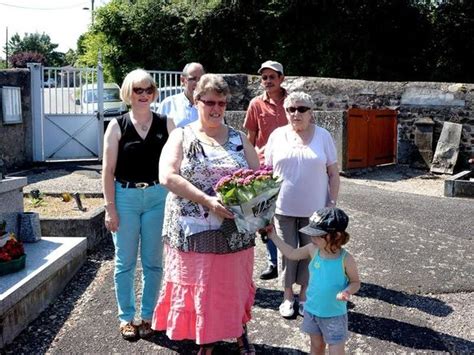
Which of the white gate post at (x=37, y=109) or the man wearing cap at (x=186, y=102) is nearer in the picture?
Result: the man wearing cap at (x=186, y=102)

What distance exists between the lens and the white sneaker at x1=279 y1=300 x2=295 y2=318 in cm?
404

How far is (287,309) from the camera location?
4.05 m

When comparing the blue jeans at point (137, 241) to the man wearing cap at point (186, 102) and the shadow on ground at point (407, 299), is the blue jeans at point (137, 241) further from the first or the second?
the shadow on ground at point (407, 299)

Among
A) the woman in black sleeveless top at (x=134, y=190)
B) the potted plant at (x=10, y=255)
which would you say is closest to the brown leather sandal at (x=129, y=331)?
the woman in black sleeveless top at (x=134, y=190)

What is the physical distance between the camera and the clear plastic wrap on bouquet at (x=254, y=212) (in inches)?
115

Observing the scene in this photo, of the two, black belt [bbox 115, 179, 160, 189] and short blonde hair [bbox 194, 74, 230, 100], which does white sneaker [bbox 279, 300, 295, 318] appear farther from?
short blonde hair [bbox 194, 74, 230, 100]

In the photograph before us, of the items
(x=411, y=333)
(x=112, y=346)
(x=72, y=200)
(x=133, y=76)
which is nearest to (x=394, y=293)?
(x=411, y=333)

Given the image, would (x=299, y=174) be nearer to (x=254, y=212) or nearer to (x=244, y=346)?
(x=254, y=212)

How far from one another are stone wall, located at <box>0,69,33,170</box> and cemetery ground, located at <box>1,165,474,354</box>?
17.4 ft

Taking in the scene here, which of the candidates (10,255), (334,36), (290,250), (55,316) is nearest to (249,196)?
(290,250)

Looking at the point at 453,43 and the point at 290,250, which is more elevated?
the point at 453,43

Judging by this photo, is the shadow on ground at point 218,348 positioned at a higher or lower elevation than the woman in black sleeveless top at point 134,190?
lower

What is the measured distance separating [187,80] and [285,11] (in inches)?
707

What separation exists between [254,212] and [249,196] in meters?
0.12
